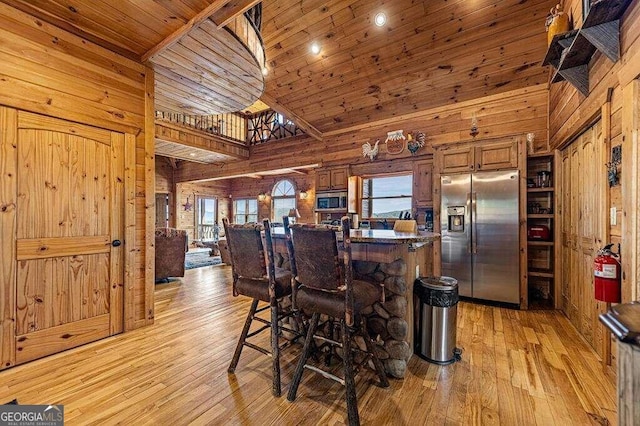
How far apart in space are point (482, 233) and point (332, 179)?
9.60 ft

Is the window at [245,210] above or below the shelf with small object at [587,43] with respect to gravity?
below

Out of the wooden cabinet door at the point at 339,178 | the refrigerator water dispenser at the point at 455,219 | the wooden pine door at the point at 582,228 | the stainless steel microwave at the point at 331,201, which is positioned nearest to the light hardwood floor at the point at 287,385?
the wooden pine door at the point at 582,228

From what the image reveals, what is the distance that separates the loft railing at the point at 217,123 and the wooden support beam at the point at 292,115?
2361mm

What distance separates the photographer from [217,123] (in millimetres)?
7316

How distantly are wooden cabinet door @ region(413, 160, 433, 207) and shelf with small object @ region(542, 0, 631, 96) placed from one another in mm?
2094

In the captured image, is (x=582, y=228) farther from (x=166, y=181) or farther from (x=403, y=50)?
(x=166, y=181)

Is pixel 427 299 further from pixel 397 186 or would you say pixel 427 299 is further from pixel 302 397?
pixel 397 186

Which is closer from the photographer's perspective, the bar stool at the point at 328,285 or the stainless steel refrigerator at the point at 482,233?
the bar stool at the point at 328,285

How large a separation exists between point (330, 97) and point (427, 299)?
4108mm

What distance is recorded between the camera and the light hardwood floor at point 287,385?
168 cm

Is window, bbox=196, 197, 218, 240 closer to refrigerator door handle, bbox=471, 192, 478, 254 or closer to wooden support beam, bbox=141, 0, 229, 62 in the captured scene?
wooden support beam, bbox=141, 0, 229, 62

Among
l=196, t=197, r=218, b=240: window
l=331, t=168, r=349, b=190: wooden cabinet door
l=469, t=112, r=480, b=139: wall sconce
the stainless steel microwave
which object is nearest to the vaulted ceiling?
l=469, t=112, r=480, b=139: wall sconce

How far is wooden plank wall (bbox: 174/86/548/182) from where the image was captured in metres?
4.01

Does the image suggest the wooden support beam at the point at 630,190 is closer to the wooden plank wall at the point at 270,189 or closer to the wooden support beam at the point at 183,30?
the wooden support beam at the point at 183,30
